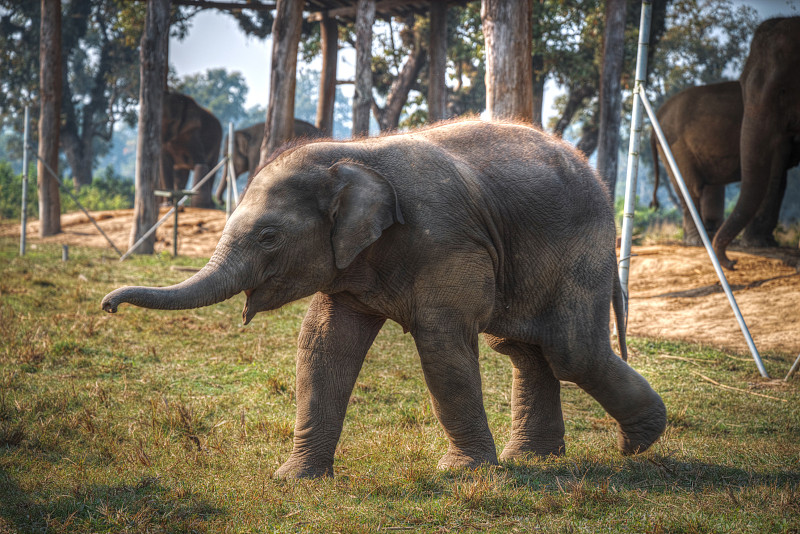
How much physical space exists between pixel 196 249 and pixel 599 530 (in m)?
12.2

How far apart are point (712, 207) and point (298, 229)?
10393 mm

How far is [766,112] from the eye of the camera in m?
9.55

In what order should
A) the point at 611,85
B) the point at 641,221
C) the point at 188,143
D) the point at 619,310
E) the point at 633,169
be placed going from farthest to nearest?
the point at 641,221
the point at 188,143
the point at 611,85
the point at 633,169
the point at 619,310

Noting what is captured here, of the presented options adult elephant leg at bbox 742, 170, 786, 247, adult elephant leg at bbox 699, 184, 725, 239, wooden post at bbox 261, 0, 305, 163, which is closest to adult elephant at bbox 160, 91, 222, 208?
wooden post at bbox 261, 0, 305, 163

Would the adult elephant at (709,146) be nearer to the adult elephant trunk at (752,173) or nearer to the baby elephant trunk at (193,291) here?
the adult elephant trunk at (752,173)

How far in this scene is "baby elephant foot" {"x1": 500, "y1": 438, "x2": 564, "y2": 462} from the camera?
482cm

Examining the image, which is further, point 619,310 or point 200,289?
point 619,310

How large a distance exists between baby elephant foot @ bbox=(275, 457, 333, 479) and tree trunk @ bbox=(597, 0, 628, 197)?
869cm

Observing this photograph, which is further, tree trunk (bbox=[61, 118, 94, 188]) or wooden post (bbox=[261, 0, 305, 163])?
tree trunk (bbox=[61, 118, 94, 188])

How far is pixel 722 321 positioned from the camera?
8.96 metres

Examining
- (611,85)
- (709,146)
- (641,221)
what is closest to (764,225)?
(709,146)

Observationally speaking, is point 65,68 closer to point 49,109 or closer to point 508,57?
point 49,109

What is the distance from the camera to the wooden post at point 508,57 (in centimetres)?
757

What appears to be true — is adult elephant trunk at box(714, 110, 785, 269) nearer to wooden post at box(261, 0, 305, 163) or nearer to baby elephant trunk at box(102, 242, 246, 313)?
wooden post at box(261, 0, 305, 163)
